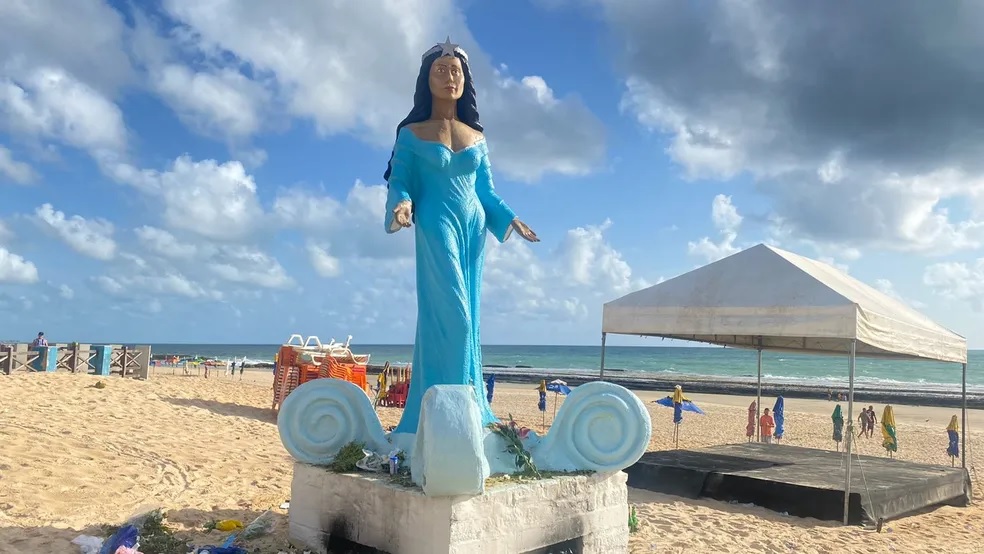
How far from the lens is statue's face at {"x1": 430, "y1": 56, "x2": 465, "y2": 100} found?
5.08 meters

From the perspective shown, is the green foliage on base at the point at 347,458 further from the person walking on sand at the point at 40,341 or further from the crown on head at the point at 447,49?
the person walking on sand at the point at 40,341

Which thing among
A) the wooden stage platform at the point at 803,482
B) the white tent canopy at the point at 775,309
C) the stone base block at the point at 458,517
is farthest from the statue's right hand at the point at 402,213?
the wooden stage platform at the point at 803,482

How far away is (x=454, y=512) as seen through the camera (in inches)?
151

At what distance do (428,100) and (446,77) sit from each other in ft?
0.80

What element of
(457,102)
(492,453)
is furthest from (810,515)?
(457,102)

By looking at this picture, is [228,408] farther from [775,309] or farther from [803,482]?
[775,309]

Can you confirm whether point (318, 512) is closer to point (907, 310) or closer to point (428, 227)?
point (428, 227)

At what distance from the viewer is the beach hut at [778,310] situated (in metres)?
6.77

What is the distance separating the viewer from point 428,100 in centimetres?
523

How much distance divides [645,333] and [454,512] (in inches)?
187

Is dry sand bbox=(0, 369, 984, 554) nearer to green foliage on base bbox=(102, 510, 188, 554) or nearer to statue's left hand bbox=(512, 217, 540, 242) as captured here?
green foliage on base bbox=(102, 510, 188, 554)

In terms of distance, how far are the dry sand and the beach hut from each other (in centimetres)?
112

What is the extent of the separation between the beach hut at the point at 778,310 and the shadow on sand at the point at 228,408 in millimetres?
8493

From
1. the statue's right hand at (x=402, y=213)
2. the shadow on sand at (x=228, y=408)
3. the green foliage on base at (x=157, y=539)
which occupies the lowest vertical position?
the shadow on sand at (x=228, y=408)
